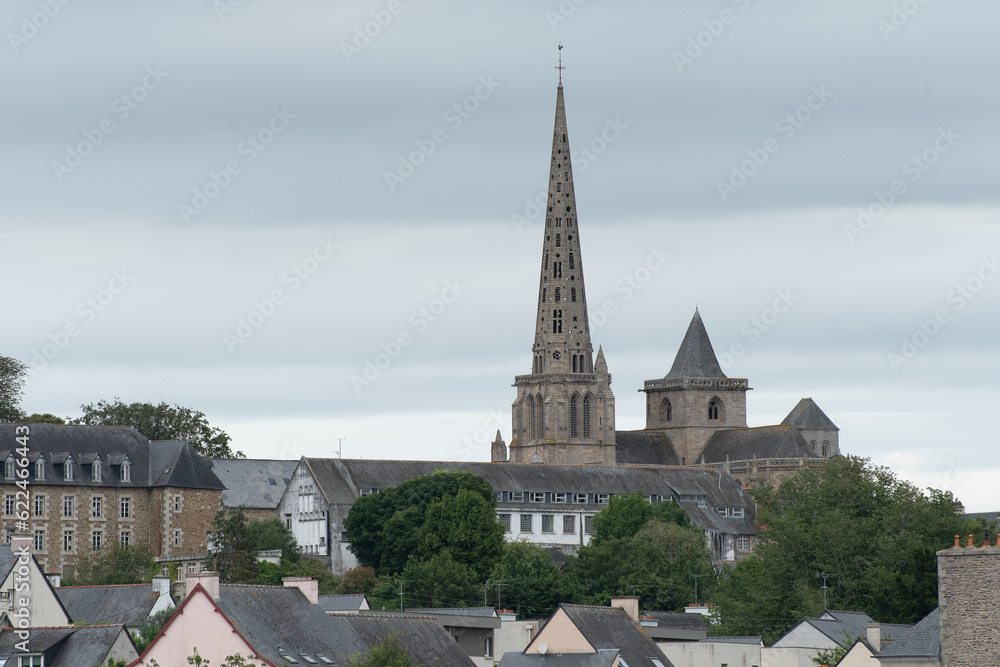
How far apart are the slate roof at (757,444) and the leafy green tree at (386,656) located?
119 m

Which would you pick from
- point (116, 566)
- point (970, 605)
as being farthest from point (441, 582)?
point (970, 605)

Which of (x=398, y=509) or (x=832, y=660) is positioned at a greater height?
(x=398, y=509)

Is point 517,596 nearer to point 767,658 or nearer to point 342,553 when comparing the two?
point 342,553

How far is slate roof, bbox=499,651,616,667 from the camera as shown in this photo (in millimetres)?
60656

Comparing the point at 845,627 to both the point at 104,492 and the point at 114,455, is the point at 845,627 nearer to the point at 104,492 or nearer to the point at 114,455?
the point at 104,492

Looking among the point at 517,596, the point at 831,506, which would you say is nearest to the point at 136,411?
the point at 517,596

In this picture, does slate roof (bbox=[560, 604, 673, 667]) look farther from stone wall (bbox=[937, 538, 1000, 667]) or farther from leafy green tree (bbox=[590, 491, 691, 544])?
leafy green tree (bbox=[590, 491, 691, 544])

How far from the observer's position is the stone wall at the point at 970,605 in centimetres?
5119

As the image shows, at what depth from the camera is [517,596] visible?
106 metres

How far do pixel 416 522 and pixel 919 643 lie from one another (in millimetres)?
70594

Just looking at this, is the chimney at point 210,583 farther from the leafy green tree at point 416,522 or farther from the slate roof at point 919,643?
the leafy green tree at point 416,522

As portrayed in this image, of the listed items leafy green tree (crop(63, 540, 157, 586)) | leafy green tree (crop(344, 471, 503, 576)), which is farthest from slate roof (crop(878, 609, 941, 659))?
leafy green tree (crop(344, 471, 503, 576))

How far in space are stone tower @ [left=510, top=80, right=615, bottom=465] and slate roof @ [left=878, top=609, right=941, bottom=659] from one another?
4866 inches

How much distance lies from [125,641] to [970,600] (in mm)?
22777
